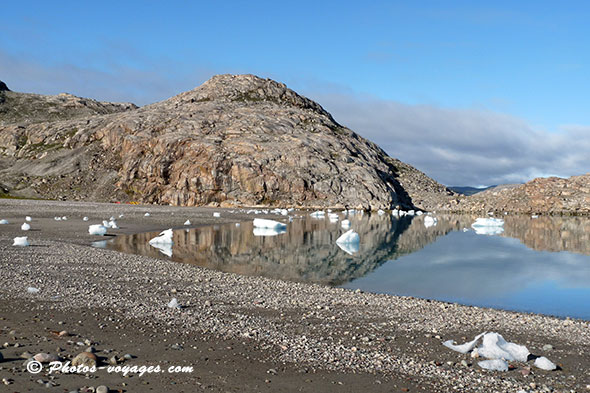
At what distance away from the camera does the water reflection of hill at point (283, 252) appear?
21.8m

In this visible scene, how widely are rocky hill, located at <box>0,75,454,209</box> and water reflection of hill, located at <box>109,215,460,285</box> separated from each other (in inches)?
2080

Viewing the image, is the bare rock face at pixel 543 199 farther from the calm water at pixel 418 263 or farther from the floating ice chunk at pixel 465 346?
the floating ice chunk at pixel 465 346

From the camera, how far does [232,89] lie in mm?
133250

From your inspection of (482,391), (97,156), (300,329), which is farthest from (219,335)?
(97,156)

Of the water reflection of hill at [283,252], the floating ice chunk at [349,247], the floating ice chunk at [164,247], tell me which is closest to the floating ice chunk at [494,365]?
the water reflection of hill at [283,252]

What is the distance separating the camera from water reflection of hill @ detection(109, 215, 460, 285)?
21.8 meters

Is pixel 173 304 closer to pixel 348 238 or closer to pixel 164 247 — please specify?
pixel 164 247

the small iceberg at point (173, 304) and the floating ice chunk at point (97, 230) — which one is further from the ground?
the floating ice chunk at point (97, 230)

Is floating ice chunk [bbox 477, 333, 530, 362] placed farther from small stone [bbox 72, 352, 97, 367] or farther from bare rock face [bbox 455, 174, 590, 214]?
bare rock face [bbox 455, 174, 590, 214]

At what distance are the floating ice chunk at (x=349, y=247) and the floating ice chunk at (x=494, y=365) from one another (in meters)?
20.6

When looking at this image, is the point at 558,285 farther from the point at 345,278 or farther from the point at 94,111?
the point at 94,111

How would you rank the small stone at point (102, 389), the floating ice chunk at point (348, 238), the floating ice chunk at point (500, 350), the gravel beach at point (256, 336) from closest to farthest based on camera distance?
the small stone at point (102, 389) < the gravel beach at point (256, 336) < the floating ice chunk at point (500, 350) < the floating ice chunk at point (348, 238)

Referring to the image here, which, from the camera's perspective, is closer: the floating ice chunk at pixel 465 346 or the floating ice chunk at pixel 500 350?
the floating ice chunk at pixel 500 350

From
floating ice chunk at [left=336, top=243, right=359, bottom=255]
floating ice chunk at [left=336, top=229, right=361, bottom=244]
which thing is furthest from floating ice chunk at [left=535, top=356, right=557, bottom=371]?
floating ice chunk at [left=336, top=229, right=361, bottom=244]
